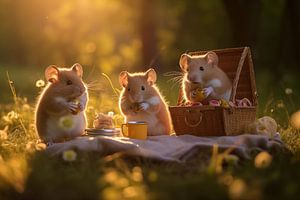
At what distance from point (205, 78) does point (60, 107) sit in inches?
67.4

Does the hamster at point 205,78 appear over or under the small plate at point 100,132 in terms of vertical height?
over

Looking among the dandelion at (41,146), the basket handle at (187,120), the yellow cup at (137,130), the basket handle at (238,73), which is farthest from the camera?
the basket handle at (238,73)

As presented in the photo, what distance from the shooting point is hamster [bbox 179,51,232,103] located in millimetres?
6383

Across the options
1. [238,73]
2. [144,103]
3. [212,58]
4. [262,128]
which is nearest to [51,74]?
[144,103]

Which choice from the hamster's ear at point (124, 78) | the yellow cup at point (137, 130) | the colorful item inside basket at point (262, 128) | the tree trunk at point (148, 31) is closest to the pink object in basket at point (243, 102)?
the colorful item inside basket at point (262, 128)

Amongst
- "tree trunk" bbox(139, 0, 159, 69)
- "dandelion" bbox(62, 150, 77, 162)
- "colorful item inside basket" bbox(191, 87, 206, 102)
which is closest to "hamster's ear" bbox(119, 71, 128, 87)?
"colorful item inside basket" bbox(191, 87, 206, 102)

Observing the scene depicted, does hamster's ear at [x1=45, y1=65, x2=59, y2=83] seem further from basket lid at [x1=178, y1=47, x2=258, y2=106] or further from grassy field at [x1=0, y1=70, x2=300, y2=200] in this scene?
basket lid at [x1=178, y1=47, x2=258, y2=106]

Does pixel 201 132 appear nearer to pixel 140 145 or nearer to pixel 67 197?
pixel 140 145

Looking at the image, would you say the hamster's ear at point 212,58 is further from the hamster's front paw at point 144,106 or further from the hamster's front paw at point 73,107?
the hamster's front paw at point 73,107

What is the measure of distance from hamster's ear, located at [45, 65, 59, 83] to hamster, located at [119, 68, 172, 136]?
866 mm

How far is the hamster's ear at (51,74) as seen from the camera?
6.02 m

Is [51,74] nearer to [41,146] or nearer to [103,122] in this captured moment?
[103,122]

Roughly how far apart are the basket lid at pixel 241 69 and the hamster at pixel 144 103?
68 centimetres

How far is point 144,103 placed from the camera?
250 inches
